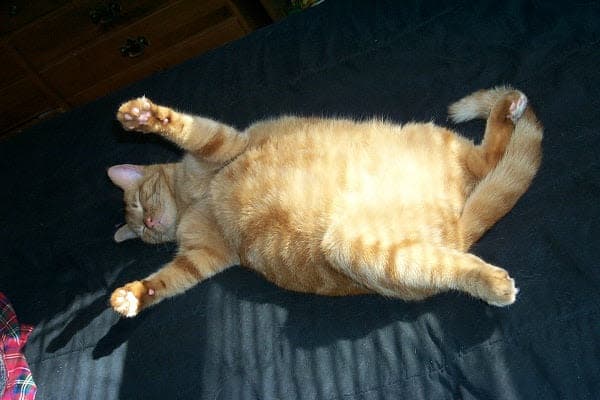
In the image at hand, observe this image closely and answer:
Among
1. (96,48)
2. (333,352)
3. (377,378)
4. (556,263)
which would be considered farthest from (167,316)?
(96,48)

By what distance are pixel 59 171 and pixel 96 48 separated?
125cm

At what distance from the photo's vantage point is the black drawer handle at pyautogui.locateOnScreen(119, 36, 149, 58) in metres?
3.04

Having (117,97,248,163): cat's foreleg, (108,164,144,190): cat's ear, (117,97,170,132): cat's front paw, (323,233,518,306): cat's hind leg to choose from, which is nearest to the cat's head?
(108,164,144,190): cat's ear

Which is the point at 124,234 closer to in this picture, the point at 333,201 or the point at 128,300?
the point at 128,300

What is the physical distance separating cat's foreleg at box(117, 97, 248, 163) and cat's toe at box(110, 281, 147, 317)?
1.75 ft

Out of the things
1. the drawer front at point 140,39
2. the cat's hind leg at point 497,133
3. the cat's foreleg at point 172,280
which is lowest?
the cat's foreleg at point 172,280

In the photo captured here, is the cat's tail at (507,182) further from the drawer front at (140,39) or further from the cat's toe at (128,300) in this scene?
the drawer front at (140,39)

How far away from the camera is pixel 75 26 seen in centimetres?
297

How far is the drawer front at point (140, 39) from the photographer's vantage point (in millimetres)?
3012

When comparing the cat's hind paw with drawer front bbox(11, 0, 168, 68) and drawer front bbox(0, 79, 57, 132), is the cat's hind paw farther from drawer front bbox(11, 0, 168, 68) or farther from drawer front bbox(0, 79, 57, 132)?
drawer front bbox(0, 79, 57, 132)

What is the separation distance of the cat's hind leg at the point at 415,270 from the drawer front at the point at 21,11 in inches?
100

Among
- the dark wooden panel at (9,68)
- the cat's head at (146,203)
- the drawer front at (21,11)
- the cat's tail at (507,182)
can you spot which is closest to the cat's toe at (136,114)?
the cat's head at (146,203)

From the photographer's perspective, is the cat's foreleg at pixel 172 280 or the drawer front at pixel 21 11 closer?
the cat's foreleg at pixel 172 280

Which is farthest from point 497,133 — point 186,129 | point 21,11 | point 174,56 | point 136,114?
point 21,11
